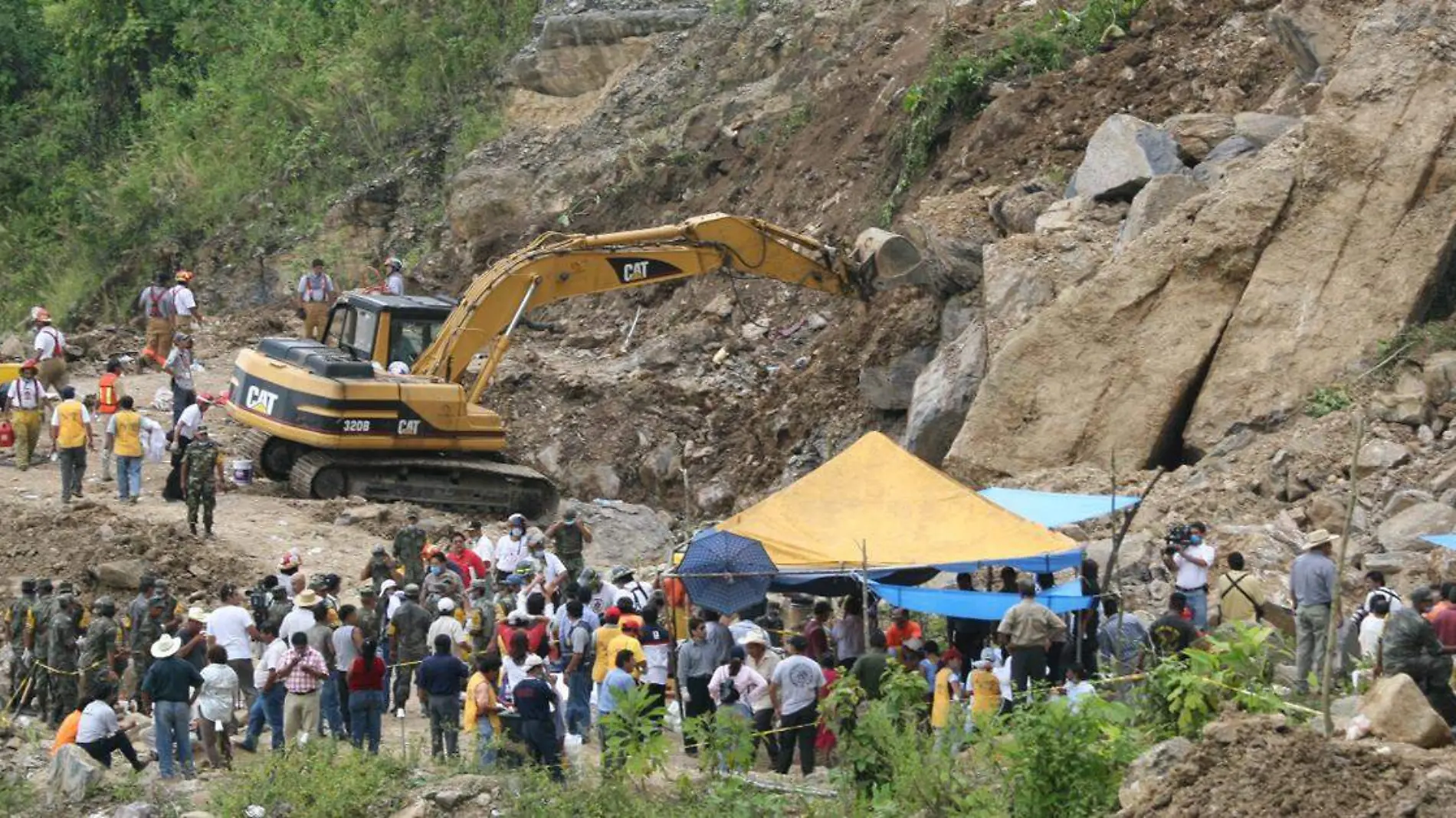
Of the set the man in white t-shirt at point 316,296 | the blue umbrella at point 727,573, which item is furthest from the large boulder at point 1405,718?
the man in white t-shirt at point 316,296

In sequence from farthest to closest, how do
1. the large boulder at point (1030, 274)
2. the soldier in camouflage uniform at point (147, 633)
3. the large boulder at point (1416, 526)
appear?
the large boulder at point (1030, 274) → the large boulder at point (1416, 526) → the soldier in camouflage uniform at point (147, 633)

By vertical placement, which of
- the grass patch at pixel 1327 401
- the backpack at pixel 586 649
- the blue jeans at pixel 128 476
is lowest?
the backpack at pixel 586 649

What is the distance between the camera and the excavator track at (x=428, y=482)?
77.2 ft

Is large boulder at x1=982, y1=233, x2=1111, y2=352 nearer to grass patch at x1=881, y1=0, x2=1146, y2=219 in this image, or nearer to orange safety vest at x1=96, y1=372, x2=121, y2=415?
grass patch at x1=881, y1=0, x2=1146, y2=219

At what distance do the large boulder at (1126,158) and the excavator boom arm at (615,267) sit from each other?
2.32 meters

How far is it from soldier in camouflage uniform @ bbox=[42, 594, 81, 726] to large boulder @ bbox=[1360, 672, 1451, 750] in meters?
8.82

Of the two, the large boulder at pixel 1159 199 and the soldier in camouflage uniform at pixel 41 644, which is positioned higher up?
the large boulder at pixel 1159 199

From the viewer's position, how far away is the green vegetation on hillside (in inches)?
1436

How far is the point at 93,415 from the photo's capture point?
1016 inches

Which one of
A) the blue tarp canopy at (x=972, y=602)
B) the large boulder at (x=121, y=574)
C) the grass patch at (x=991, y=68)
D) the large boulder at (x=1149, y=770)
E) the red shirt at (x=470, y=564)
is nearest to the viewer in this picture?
the large boulder at (x=1149, y=770)

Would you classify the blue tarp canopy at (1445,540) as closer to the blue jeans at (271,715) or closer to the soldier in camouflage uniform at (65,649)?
the blue jeans at (271,715)

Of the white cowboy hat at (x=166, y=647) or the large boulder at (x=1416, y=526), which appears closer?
the white cowboy hat at (x=166, y=647)

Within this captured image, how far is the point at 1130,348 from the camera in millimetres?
20391

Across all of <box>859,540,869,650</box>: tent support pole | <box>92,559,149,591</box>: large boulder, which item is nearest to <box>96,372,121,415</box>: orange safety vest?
<box>92,559,149,591</box>: large boulder
